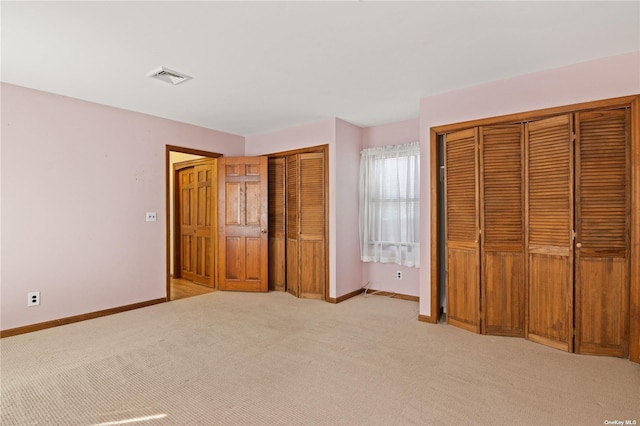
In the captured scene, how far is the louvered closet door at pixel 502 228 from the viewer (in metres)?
3.15

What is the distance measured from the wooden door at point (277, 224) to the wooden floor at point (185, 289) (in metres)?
1.03

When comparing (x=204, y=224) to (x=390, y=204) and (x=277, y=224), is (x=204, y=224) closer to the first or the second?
(x=277, y=224)

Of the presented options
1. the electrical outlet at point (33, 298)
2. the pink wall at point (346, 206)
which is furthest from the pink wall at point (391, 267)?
the electrical outlet at point (33, 298)

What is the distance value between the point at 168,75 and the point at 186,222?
3.42 m

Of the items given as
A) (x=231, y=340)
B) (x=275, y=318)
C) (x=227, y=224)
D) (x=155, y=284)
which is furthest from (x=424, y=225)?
(x=155, y=284)

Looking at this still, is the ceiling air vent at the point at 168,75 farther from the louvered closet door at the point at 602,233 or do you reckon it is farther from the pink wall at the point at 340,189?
the louvered closet door at the point at 602,233

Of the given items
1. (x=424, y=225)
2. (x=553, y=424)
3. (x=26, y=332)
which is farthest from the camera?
(x=424, y=225)

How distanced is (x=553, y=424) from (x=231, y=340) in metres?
2.47

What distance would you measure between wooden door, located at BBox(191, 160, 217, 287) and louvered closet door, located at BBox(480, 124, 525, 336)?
383 cm

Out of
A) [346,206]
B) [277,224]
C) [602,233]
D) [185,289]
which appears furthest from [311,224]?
[602,233]

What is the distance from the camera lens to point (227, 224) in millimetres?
5180

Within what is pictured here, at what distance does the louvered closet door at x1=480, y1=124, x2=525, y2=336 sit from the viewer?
3146 millimetres

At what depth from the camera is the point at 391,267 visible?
4.84 meters

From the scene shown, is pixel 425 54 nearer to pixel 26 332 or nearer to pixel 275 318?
pixel 275 318
